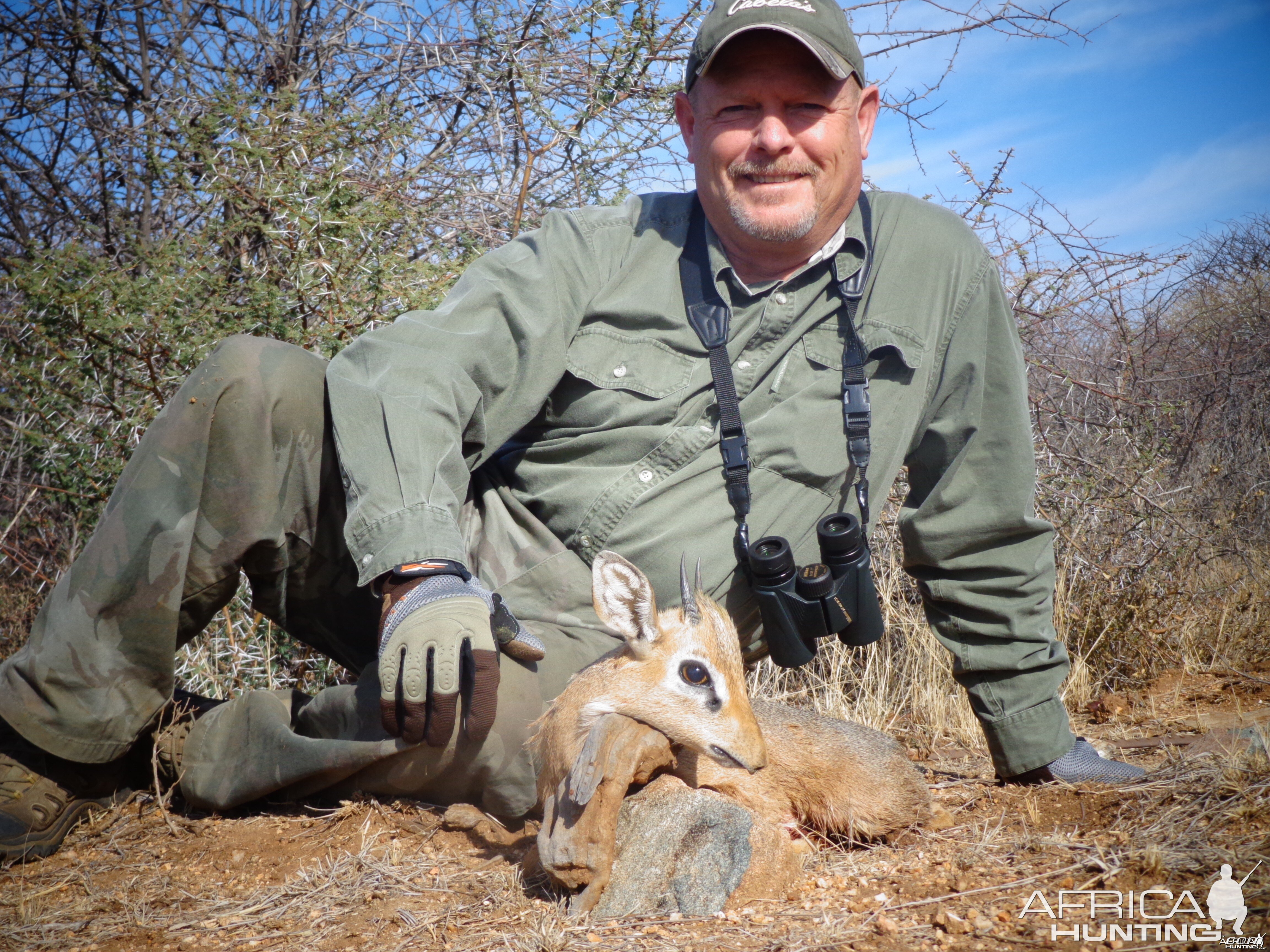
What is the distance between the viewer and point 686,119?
3.70m

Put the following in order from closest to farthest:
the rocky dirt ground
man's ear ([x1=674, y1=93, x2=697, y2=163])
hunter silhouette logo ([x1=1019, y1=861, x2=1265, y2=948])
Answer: hunter silhouette logo ([x1=1019, y1=861, x2=1265, y2=948]) → the rocky dirt ground → man's ear ([x1=674, y1=93, x2=697, y2=163])

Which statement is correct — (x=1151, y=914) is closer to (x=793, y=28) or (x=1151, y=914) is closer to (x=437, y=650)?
(x=437, y=650)

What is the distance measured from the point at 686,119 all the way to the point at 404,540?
204 cm

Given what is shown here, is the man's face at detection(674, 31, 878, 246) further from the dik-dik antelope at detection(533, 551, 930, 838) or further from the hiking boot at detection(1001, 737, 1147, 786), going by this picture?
the hiking boot at detection(1001, 737, 1147, 786)

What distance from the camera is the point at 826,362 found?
3.33m

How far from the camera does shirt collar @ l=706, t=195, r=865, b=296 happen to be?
340 cm

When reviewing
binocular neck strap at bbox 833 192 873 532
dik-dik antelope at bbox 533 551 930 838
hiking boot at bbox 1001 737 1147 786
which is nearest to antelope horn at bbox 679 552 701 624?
dik-dik antelope at bbox 533 551 930 838

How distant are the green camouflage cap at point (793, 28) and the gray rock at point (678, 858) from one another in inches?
95.6

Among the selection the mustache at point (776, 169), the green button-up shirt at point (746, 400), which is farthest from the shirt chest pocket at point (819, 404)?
the mustache at point (776, 169)

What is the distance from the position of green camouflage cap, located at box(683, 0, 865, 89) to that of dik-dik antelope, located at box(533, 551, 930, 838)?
1864 millimetres

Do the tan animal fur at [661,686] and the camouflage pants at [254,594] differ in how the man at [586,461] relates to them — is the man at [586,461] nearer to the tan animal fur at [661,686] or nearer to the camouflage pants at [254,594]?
the camouflage pants at [254,594]

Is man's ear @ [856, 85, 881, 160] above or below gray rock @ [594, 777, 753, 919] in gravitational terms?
above

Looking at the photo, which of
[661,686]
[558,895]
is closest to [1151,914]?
[661,686]

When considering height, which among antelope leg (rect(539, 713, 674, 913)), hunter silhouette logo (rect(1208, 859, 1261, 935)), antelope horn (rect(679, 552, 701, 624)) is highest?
antelope horn (rect(679, 552, 701, 624))
